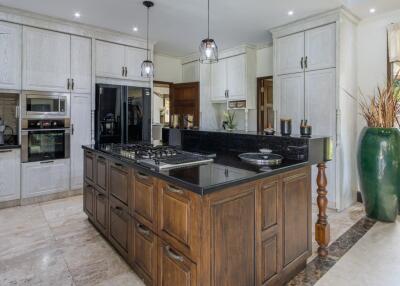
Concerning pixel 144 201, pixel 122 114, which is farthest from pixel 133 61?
pixel 144 201

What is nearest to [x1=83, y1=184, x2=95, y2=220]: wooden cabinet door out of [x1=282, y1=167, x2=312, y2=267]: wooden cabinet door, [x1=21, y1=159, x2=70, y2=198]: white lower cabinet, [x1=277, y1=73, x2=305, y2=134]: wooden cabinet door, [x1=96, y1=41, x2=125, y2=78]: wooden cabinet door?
[x1=21, y1=159, x2=70, y2=198]: white lower cabinet

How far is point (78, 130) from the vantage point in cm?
426

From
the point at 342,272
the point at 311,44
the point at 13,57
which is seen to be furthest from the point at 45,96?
the point at 342,272

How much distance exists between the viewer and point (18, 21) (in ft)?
12.1

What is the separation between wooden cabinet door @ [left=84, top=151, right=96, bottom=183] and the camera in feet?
9.42

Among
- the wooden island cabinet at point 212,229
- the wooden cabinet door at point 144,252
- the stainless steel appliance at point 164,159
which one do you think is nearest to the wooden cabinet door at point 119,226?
the wooden island cabinet at point 212,229

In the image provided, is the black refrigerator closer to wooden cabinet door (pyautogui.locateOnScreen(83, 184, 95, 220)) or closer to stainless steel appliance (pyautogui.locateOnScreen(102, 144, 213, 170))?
wooden cabinet door (pyautogui.locateOnScreen(83, 184, 95, 220))

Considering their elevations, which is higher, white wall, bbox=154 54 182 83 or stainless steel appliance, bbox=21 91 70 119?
white wall, bbox=154 54 182 83

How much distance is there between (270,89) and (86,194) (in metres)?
4.06

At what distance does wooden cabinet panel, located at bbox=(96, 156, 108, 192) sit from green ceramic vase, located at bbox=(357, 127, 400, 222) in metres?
3.09

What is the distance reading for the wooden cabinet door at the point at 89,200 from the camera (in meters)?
2.94

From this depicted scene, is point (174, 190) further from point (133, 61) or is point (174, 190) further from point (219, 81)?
point (219, 81)

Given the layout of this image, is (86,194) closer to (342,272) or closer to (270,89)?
(342,272)

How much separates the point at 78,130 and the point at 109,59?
1.34 meters
